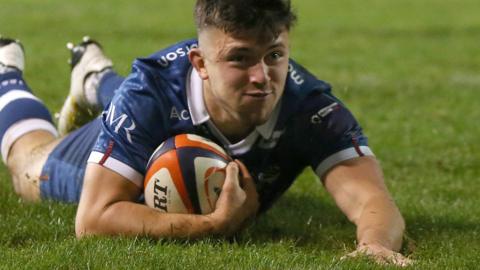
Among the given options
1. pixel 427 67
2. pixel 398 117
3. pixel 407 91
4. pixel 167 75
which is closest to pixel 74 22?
pixel 427 67

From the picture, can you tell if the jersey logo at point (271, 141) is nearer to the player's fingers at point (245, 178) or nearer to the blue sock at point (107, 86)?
the player's fingers at point (245, 178)

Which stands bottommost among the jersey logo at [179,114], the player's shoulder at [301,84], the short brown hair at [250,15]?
the jersey logo at [179,114]

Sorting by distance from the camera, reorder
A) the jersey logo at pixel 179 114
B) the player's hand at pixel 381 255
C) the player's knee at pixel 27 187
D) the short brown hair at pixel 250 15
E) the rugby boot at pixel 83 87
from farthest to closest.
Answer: the rugby boot at pixel 83 87, the player's knee at pixel 27 187, the jersey logo at pixel 179 114, the short brown hair at pixel 250 15, the player's hand at pixel 381 255

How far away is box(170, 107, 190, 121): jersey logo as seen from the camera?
646 centimetres

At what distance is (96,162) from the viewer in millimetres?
6266

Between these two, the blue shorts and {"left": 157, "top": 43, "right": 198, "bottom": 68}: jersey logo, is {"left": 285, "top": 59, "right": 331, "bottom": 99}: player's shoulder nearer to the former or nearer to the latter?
{"left": 157, "top": 43, "right": 198, "bottom": 68}: jersey logo

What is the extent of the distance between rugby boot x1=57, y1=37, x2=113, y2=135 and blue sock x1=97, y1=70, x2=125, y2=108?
0.23ft

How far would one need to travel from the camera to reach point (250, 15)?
5961 mm

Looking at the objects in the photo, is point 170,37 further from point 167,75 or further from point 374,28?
point 167,75

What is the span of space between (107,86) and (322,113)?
7.64 ft

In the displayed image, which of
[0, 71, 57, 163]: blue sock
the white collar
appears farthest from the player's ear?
[0, 71, 57, 163]: blue sock

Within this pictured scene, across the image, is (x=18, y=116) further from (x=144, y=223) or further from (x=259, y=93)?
(x=259, y=93)

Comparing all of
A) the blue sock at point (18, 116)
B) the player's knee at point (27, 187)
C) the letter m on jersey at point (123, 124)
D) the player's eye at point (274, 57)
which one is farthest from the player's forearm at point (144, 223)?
the blue sock at point (18, 116)

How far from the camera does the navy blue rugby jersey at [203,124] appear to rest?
634 cm
